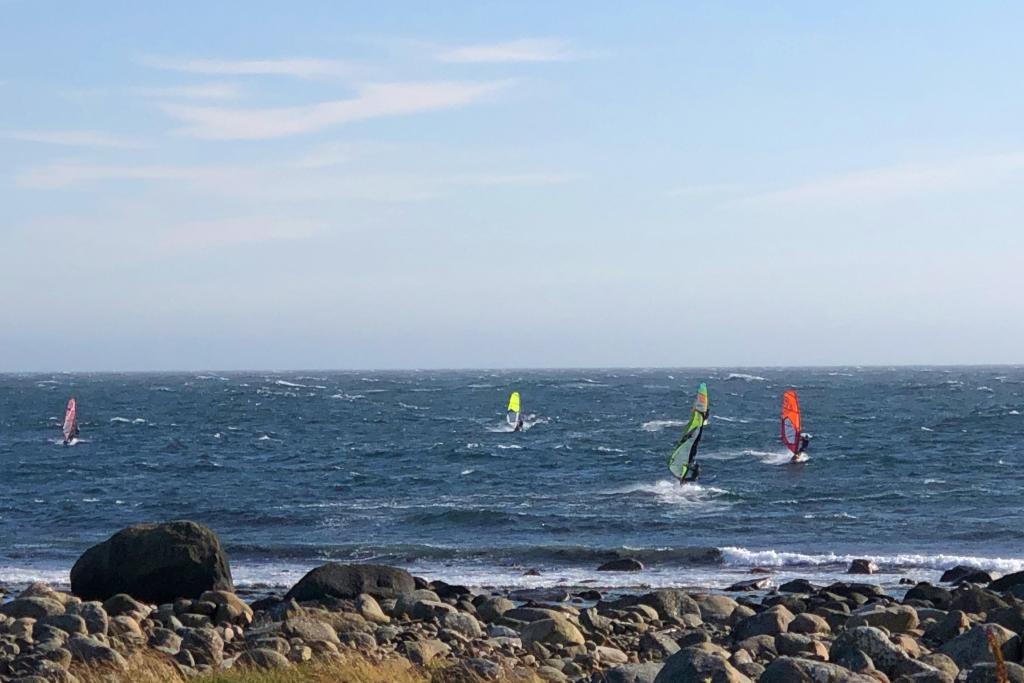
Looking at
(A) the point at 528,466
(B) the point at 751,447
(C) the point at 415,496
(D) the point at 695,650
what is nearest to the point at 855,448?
(B) the point at 751,447

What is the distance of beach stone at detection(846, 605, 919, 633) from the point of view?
14.1 m

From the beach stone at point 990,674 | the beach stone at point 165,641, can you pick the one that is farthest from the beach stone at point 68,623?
the beach stone at point 990,674

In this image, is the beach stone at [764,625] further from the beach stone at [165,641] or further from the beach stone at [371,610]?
the beach stone at [165,641]

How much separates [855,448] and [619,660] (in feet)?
119

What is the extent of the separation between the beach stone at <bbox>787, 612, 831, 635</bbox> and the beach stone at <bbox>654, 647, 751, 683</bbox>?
470 centimetres

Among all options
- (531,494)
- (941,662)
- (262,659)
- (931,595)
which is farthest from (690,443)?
(262,659)

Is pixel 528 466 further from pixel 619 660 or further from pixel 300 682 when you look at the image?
pixel 300 682

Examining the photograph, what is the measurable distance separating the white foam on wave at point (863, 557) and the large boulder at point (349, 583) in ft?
26.4

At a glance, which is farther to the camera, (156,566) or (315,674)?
(156,566)

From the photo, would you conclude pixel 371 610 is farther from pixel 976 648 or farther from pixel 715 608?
pixel 976 648

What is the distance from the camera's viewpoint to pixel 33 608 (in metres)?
15.1

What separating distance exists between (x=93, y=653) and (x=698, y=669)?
17.1 ft

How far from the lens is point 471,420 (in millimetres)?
69375

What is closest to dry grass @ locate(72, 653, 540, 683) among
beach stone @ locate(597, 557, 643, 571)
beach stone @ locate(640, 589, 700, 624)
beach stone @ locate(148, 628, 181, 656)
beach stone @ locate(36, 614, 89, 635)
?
beach stone @ locate(148, 628, 181, 656)
